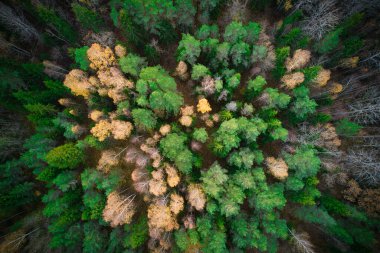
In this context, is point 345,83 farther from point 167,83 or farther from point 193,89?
point 167,83

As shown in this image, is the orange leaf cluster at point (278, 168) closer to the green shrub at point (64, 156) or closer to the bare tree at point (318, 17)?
the bare tree at point (318, 17)

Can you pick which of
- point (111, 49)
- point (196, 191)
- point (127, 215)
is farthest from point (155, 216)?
point (111, 49)

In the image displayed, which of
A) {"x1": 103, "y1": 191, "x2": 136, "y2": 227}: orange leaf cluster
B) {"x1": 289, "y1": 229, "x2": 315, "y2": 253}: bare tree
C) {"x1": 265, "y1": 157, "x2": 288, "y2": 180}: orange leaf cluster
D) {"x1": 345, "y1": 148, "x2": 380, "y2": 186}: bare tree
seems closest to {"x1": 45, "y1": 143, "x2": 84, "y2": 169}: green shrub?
{"x1": 103, "y1": 191, "x2": 136, "y2": 227}: orange leaf cluster

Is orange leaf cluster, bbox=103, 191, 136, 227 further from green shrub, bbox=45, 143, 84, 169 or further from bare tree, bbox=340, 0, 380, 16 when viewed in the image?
bare tree, bbox=340, 0, 380, 16

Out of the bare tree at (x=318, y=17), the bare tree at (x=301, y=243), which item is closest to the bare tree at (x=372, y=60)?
the bare tree at (x=318, y=17)

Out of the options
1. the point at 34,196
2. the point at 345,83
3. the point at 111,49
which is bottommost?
the point at 34,196

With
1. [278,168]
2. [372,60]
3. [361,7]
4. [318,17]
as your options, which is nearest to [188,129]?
[278,168]
